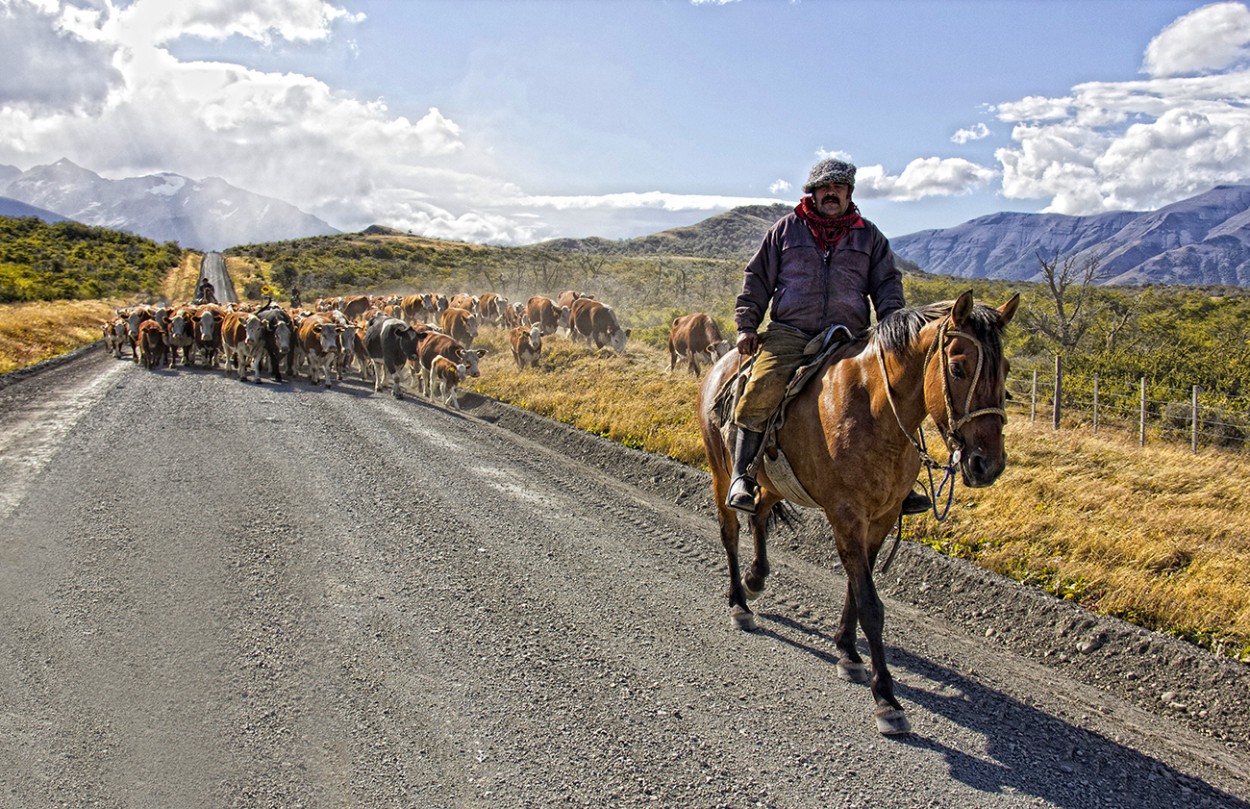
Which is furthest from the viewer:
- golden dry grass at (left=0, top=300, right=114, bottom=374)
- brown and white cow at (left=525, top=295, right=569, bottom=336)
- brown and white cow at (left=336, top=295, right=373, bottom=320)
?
brown and white cow at (left=336, top=295, right=373, bottom=320)

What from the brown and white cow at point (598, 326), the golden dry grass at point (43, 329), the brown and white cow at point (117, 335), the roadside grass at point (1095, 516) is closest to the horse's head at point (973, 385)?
the roadside grass at point (1095, 516)

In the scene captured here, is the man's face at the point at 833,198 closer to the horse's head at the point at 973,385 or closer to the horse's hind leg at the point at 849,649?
the horse's head at the point at 973,385

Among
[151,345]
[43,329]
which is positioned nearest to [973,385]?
[151,345]

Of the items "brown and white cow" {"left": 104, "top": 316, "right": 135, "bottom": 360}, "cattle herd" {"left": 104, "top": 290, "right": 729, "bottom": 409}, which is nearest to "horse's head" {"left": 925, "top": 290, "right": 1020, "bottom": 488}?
"cattle herd" {"left": 104, "top": 290, "right": 729, "bottom": 409}

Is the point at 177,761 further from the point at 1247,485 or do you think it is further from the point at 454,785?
the point at 1247,485

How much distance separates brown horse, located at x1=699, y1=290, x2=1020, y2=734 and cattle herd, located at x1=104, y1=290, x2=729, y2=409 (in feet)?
41.9

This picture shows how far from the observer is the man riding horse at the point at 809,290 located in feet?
17.6

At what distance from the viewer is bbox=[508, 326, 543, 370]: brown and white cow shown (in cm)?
2119

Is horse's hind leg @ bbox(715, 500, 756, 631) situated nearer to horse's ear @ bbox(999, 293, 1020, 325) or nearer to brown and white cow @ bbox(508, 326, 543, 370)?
horse's ear @ bbox(999, 293, 1020, 325)

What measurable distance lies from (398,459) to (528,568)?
490 cm

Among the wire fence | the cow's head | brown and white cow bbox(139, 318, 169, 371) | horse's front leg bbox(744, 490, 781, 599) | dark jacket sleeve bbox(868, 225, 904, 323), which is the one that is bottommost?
the wire fence

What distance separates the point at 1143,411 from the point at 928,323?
12.2 metres

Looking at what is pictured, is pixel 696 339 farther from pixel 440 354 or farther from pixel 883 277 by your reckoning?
pixel 883 277

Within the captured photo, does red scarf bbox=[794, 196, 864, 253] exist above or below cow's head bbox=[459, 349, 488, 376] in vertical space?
above
